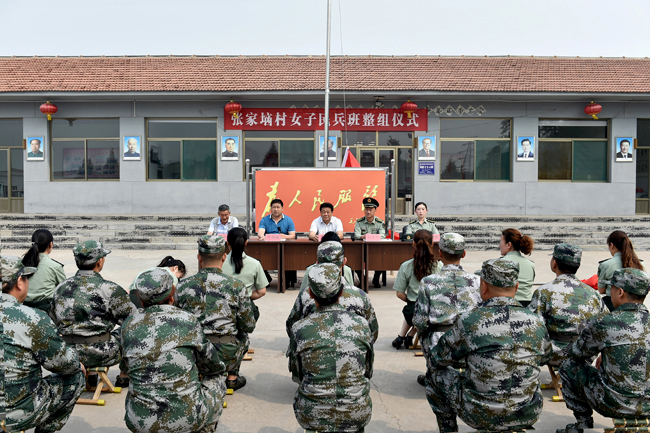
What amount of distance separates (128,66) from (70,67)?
166 centimetres

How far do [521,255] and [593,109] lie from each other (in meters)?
11.0

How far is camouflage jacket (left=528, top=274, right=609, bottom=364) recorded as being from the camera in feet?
10.4

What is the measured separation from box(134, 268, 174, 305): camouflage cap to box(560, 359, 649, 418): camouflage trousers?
7.75ft

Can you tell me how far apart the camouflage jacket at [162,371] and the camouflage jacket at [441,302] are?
1514 mm

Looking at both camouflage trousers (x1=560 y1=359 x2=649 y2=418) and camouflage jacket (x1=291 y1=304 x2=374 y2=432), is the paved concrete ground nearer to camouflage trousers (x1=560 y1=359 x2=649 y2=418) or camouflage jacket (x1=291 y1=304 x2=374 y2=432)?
camouflage trousers (x1=560 y1=359 x2=649 y2=418)

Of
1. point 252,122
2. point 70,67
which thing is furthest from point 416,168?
point 70,67

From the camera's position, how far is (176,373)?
7.52 ft

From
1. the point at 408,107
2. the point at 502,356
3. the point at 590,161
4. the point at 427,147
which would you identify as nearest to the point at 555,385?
the point at 502,356

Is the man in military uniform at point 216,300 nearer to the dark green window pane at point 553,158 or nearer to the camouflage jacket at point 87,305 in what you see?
the camouflage jacket at point 87,305

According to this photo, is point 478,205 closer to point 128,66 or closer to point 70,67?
point 128,66

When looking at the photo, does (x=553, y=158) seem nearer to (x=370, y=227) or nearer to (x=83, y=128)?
Result: (x=370, y=227)

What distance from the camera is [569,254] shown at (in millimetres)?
3266

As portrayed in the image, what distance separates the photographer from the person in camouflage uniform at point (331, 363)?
7.53ft

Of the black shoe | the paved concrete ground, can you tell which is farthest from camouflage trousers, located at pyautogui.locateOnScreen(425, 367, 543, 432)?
the black shoe
